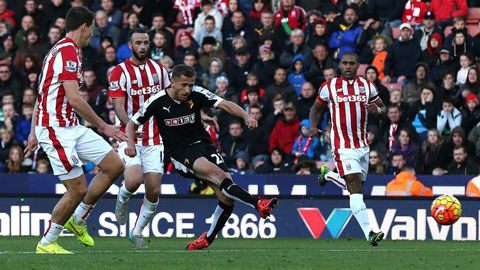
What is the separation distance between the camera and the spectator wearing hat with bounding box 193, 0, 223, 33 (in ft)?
70.7

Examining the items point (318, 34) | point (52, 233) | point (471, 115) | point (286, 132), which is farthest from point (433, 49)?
point (52, 233)

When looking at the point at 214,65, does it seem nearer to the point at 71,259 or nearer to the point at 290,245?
the point at 290,245

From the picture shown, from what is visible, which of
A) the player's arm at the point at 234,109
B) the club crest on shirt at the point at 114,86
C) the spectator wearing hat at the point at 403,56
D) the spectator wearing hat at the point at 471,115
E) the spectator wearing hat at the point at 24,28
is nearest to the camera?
the player's arm at the point at 234,109

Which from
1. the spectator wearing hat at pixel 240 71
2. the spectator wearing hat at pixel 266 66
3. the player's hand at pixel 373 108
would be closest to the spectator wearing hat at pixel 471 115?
the spectator wearing hat at pixel 266 66

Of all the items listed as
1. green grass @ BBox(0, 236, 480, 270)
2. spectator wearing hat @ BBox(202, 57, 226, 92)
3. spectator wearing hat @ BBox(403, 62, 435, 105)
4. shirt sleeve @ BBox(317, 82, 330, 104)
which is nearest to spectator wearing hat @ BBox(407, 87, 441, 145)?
spectator wearing hat @ BBox(403, 62, 435, 105)

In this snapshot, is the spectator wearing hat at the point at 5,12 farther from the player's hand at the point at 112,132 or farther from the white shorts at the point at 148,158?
the player's hand at the point at 112,132

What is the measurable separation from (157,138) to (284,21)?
897cm

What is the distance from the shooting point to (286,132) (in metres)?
18.8

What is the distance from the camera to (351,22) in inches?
789

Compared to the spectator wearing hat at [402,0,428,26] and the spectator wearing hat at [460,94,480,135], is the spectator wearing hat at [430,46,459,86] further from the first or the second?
the spectator wearing hat at [402,0,428,26]

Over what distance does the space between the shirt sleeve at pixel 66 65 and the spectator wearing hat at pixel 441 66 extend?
1000cm

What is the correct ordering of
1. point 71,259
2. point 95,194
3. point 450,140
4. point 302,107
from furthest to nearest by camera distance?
1. point 302,107
2. point 450,140
3. point 95,194
4. point 71,259

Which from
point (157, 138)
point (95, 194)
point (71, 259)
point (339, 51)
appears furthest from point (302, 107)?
point (71, 259)

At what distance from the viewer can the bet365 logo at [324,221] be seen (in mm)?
15609
